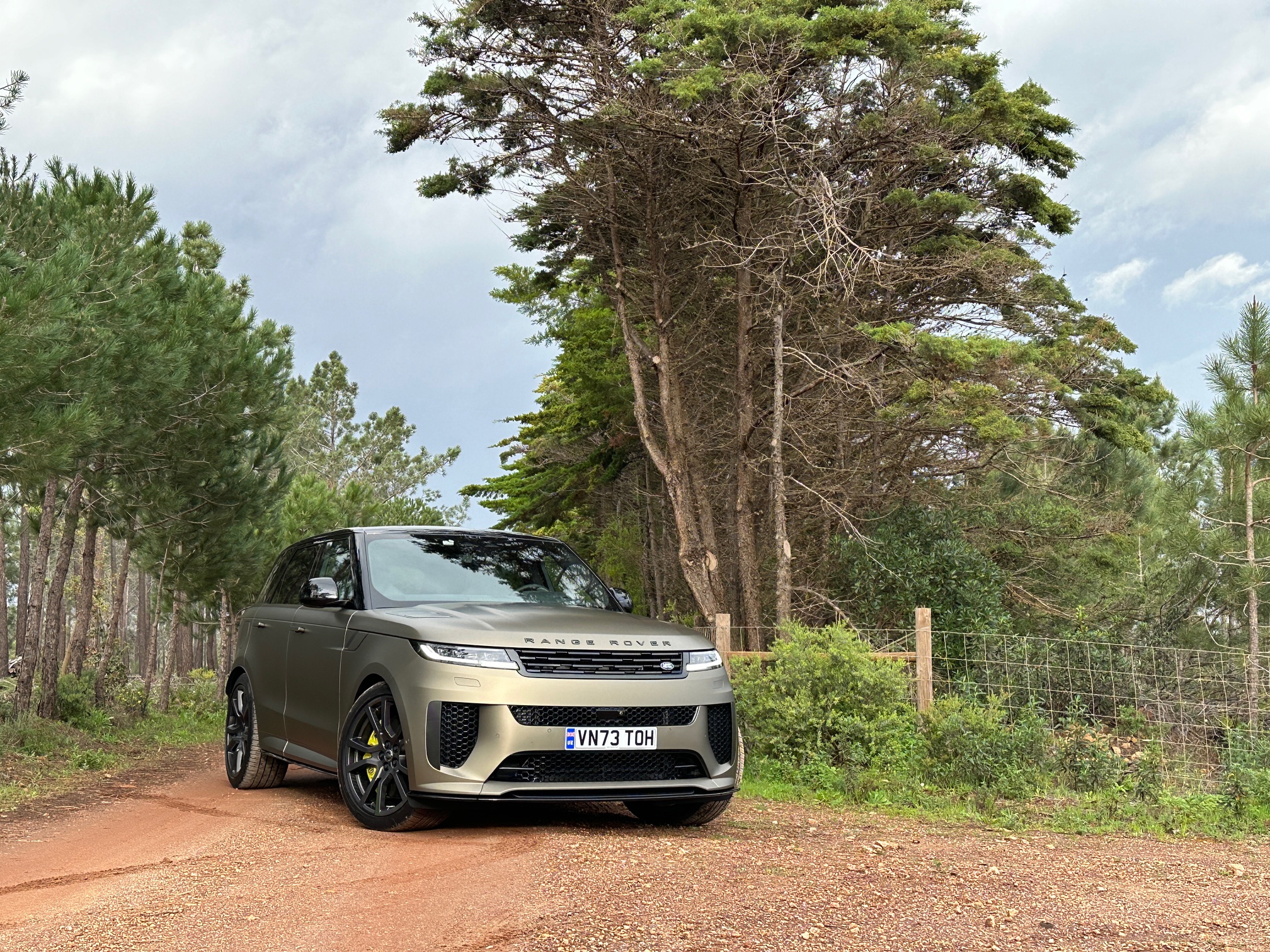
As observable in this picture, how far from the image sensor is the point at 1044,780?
9.46m

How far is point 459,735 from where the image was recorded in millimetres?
6277

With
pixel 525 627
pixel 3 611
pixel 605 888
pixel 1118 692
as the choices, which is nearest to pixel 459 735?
pixel 525 627

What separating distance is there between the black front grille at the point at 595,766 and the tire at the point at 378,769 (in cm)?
54

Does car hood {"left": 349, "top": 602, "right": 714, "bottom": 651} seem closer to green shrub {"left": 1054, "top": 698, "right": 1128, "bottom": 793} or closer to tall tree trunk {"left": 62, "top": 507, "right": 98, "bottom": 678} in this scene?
green shrub {"left": 1054, "top": 698, "right": 1128, "bottom": 793}

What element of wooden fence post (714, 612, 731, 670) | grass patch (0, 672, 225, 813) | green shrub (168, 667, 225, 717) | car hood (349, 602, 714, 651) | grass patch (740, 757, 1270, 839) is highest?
car hood (349, 602, 714, 651)

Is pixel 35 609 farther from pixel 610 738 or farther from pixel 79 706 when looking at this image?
pixel 610 738

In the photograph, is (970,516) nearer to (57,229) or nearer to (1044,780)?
(1044,780)

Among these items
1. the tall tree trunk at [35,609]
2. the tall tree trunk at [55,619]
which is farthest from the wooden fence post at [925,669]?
the tall tree trunk at [55,619]

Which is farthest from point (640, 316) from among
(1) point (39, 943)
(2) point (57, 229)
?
(1) point (39, 943)

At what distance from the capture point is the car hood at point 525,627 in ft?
21.2

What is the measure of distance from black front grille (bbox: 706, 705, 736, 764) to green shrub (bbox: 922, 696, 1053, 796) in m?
3.28

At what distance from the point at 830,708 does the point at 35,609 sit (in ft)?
44.6

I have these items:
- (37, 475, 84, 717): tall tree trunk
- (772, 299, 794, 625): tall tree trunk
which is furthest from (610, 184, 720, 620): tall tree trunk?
(37, 475, 84, 717): tall tree trunk

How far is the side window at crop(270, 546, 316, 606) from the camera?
882 cm
